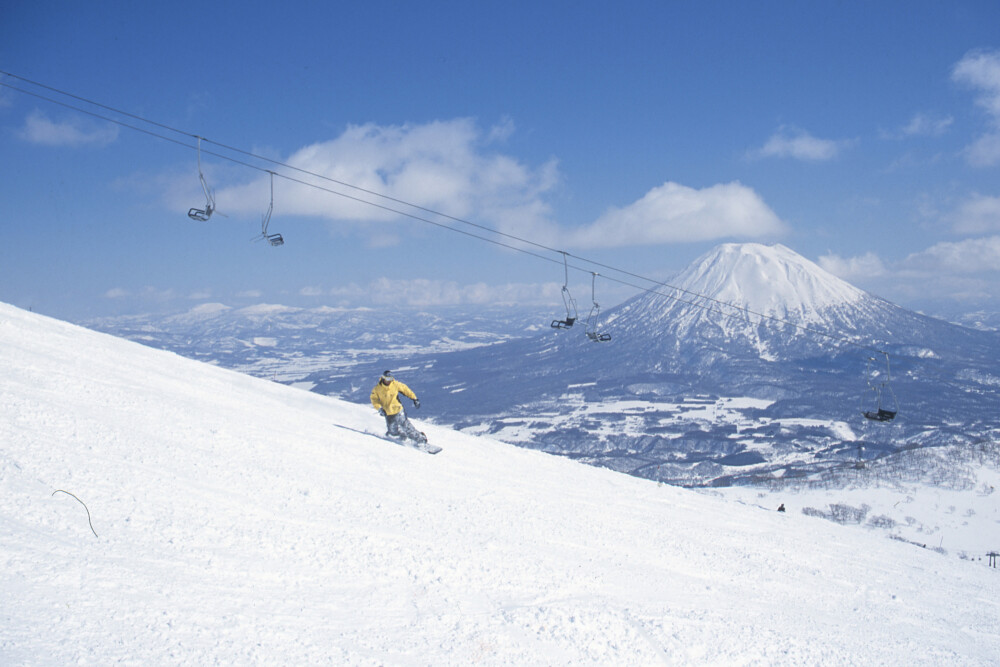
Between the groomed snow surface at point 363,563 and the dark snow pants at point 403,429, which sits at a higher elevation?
the dark snow pants at point 403,429

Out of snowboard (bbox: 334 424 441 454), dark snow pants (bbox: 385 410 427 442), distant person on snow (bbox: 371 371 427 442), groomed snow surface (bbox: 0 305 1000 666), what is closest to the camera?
groomed snow surface (bbox: 0 305 1000 666)

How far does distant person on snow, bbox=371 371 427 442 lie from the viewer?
706 inches

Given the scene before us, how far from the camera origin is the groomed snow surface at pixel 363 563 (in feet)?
Result: 22.2

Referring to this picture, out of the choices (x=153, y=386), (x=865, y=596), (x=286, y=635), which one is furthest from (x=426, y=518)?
(x=153, y=386)

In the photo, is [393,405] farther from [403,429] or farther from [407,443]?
[407,443]

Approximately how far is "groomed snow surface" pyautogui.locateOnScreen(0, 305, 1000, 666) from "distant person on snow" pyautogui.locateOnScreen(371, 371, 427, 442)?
29.2 inches

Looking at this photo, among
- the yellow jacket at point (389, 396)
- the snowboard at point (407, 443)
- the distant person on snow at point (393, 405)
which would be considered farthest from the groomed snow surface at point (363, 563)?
the yellow jacket at point (389, 396)

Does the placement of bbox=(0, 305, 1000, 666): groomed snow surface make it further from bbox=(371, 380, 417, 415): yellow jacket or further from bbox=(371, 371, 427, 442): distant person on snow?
bbox=(371, 380, 417, 415): yellow jacket

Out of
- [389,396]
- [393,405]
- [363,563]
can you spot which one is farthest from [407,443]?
[363,563]

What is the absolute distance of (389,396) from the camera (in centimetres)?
1809

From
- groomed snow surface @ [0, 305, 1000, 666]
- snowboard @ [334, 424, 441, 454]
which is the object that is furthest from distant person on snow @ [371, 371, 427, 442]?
groomed snow surface @ [0, 305, 1000, 666]

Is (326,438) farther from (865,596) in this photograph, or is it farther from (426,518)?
(865,596)

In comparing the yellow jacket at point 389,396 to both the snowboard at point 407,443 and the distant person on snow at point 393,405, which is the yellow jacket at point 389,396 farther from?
the snowboard at point 407,443

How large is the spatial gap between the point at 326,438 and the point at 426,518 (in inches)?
240
